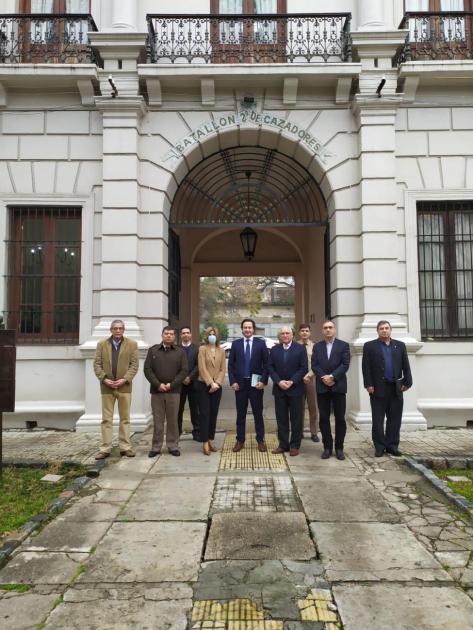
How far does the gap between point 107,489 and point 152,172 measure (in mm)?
6054

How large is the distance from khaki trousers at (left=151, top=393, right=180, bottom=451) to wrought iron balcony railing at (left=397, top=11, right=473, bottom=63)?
301 inches

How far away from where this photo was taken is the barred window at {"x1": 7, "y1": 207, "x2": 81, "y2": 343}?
9.40 m

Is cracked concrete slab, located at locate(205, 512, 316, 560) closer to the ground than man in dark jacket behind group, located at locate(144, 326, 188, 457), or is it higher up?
closer to the ground

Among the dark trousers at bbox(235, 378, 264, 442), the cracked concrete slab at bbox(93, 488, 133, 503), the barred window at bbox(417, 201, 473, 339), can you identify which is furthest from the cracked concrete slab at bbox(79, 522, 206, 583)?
the barred window at bbox(417, 201, 473, 339)

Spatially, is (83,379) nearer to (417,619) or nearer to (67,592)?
(67,592)

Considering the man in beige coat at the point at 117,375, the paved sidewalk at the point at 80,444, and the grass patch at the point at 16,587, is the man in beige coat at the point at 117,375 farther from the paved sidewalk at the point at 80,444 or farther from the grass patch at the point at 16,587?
the grass patch at the point at 16,587

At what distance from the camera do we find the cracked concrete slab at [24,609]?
9.75 feet

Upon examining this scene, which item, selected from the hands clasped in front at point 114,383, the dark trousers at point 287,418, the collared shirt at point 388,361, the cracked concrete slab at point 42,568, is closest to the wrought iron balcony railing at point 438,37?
the collared shirt at point 388,361

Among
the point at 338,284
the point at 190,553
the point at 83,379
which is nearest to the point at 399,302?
the point at 338,284

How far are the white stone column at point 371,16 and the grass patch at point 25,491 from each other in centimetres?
907

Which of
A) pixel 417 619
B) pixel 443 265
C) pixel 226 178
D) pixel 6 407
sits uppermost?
pixel 226 178

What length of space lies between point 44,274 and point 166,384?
412 cm

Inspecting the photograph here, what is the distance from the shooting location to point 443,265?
9531 mm

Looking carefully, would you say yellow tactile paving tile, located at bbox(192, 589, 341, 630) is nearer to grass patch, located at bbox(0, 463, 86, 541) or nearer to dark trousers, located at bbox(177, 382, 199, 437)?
grass patch, located at bbox(0, 463, 86, 541)
